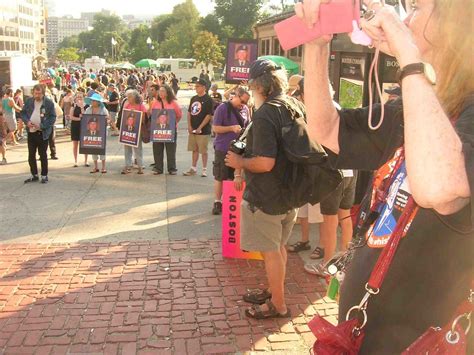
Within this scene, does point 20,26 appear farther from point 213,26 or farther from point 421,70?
point 421,70

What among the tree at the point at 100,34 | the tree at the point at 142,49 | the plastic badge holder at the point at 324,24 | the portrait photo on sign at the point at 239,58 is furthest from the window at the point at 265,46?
the tree at the point at 100,34

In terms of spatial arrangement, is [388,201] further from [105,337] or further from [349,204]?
[349,204]

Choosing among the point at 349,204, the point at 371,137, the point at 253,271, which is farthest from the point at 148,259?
the point at 371,137

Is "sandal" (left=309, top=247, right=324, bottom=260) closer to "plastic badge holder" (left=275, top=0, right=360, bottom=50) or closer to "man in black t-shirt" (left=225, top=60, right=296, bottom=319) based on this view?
"man in black t-shirt" (left=225, top=60, right=296, bottom=319)

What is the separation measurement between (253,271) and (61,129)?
13.0m

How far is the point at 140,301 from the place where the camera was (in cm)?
426

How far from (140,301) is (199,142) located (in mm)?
5360

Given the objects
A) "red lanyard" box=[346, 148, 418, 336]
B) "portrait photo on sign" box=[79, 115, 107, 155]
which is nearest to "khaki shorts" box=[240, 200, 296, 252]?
"red lanyard" box=[346, 148, 418, 336]

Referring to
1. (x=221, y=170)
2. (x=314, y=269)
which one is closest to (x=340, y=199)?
(x=314, y=269)

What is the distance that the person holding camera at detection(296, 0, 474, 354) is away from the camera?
120 cm

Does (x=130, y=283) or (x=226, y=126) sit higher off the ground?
(x=226, y=126)

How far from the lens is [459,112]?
1351 mm

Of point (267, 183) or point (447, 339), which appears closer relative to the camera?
point (447, 339)

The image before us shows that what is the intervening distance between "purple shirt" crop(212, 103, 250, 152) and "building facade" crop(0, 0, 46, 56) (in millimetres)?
88020
